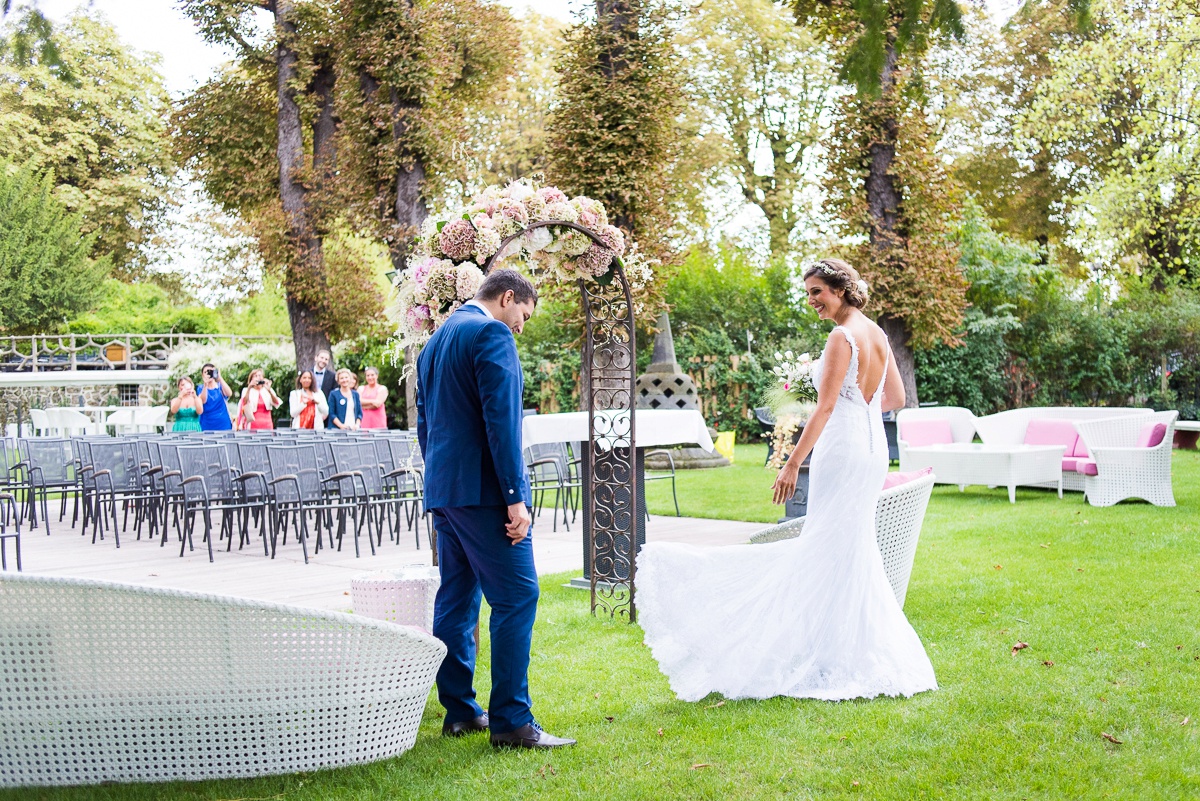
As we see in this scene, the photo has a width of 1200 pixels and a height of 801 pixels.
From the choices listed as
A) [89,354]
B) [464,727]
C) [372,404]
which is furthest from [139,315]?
[464,727]

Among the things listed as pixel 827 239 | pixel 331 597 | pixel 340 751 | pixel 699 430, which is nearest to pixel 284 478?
pixel 331 597

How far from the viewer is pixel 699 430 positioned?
7605 millimetres

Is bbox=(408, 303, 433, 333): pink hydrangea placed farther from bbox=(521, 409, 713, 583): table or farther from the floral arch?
bbox=(521, 409, 713, 583): table

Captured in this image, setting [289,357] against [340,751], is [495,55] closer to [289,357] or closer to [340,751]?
[289,357]

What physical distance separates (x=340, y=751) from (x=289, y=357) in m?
21.7

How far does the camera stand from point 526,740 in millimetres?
4266

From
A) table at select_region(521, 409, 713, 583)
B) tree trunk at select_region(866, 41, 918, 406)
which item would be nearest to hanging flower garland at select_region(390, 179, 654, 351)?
table at select_region(521, 409, 713, 583)

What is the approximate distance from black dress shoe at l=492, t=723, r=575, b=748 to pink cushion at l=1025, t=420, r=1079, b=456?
33.9ft

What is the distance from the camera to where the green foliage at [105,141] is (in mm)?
35125

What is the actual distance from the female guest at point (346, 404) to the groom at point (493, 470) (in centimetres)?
969

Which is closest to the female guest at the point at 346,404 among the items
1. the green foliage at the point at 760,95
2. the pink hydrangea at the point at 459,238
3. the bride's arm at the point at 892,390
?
the pink hydrangea at the point at 459,238

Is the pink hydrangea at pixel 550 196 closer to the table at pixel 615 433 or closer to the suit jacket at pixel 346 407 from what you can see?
the table at pixel 615 433

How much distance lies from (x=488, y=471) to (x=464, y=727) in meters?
1.14

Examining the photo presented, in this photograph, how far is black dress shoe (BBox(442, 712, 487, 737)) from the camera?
448cm
